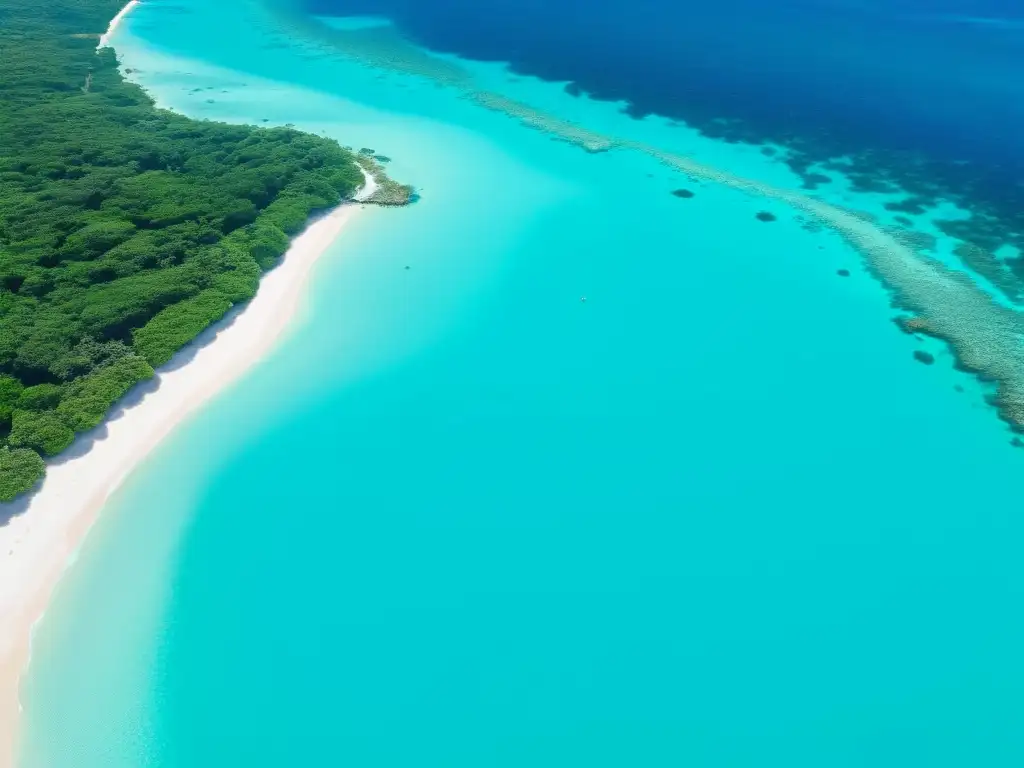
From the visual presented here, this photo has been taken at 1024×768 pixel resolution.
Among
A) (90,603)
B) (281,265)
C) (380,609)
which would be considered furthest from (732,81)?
(90,603)

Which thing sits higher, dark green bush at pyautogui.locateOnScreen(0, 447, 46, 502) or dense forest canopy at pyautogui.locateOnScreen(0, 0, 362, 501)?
dense forest canopy at pyautogui.locateOnScreen(0, 0, 362, 501)

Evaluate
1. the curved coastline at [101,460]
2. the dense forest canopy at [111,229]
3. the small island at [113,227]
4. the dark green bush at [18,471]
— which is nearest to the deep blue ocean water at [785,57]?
the small island at [113,227]

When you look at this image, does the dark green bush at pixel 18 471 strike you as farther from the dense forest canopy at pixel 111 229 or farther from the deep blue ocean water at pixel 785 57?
the deep blue ocean water at pixel 785 57

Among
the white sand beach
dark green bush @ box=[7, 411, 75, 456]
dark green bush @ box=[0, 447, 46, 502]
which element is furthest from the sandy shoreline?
the white sand beach

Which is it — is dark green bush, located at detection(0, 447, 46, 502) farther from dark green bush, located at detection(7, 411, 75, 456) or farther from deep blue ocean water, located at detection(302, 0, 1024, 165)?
deep blue ocean water, located at detection(302, 0, 1024, 165)

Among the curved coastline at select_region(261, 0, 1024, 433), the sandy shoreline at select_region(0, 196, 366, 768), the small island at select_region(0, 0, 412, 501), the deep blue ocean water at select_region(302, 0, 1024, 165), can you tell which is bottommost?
the sandy shoreline at select_region(0, 196, 366, 768)

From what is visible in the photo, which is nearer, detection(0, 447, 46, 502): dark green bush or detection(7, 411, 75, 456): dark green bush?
detection(0, 447, 46, 502): dark green bush

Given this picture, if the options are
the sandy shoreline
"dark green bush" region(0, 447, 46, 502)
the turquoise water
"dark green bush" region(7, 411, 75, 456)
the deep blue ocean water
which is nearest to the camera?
the turquoise water
